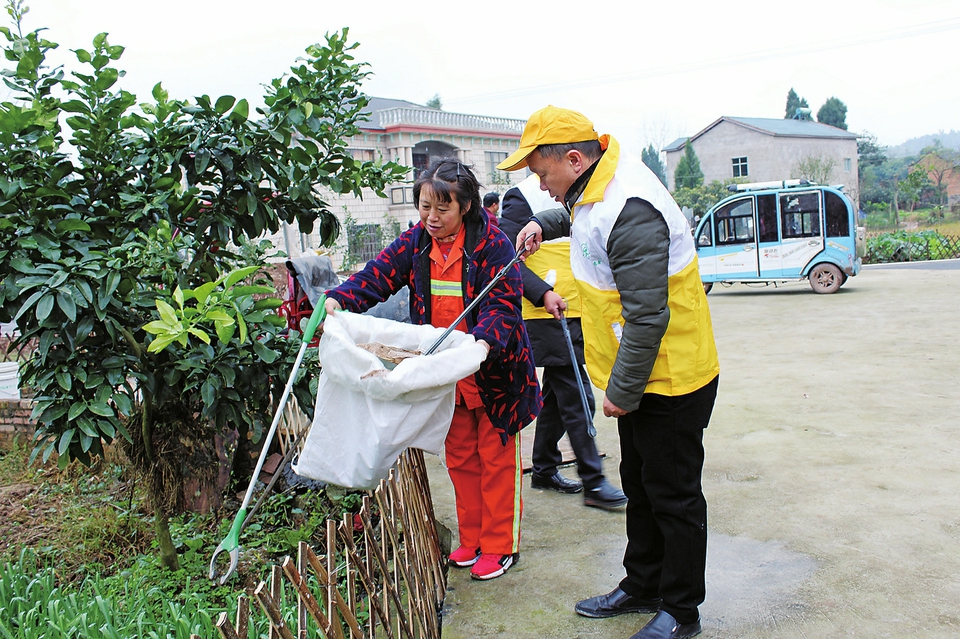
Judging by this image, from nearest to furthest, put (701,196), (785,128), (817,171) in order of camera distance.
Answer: (701,196) → (817,171) → (785,128)

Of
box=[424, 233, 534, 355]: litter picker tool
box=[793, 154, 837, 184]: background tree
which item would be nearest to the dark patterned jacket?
box=[424, 233, 534, 355]: litter picker tool

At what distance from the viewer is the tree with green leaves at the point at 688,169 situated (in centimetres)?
3997

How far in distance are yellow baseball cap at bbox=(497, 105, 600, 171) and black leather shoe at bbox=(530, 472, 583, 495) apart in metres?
1.99

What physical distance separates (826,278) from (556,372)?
987cm

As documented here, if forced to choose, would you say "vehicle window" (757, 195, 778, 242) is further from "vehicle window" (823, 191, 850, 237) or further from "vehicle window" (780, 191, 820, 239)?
"vehicle window" (823, 191, 850, 237)

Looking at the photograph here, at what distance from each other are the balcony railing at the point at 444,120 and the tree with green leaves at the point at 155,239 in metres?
22.9

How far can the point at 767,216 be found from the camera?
1264cm

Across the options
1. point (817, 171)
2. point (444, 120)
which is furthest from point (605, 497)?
point (817, 171)

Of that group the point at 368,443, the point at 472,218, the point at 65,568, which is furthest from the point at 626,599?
the point at 65,568

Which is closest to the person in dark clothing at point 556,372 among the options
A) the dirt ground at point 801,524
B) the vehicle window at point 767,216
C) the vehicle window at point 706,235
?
the dirt ground at point 801,524

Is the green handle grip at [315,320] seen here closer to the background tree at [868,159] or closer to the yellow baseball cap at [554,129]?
the yellow baseball cap at [554,129]

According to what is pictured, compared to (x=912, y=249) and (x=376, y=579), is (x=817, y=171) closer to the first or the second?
(x=912, y=249)

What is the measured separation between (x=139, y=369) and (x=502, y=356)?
1300 millimetres

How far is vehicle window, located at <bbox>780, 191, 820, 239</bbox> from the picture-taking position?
39.8ft
